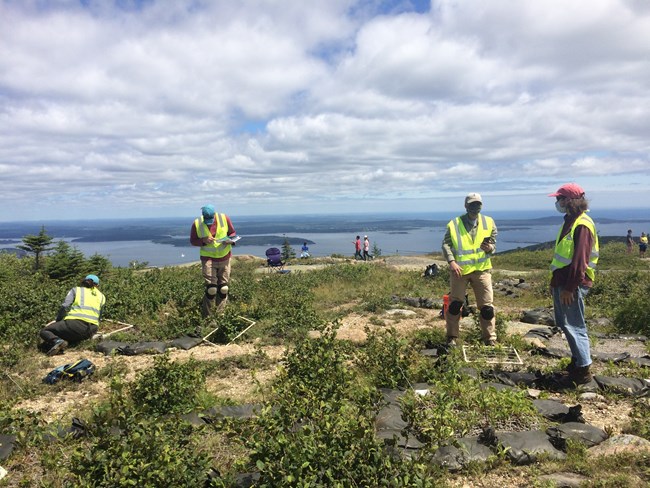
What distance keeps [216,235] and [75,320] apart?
10.4ft

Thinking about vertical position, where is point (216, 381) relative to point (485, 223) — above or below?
below

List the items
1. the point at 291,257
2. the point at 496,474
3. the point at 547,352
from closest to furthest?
the point at 496,474
the point at 547,352
the point at 291,257

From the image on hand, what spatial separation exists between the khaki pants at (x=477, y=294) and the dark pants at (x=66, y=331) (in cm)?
671

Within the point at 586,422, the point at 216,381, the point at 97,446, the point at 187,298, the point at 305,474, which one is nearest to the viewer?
the point at 305,474

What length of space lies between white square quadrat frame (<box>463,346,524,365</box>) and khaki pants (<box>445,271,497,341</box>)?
323mm

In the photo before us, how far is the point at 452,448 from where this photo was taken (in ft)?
12.0

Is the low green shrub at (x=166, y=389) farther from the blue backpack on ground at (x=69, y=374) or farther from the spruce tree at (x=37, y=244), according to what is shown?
the spruce tree at (x=37, y=244)

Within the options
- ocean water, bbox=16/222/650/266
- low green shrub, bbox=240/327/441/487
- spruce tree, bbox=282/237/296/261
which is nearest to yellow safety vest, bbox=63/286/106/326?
low green shrub, bbox=240/327/441/487

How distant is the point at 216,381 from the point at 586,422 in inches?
186

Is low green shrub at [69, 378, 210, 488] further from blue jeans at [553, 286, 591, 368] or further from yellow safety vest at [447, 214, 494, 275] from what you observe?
yellow safety vest at [447, 214, 494, 275]

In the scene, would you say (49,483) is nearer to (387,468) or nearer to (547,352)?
(387,468)

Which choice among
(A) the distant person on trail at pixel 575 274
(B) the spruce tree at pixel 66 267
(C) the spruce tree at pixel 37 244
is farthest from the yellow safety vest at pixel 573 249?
(C) the spruce tree at pixel 37 244

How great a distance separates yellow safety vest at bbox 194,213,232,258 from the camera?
908 cm

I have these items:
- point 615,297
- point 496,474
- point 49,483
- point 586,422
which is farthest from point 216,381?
point 615,297
